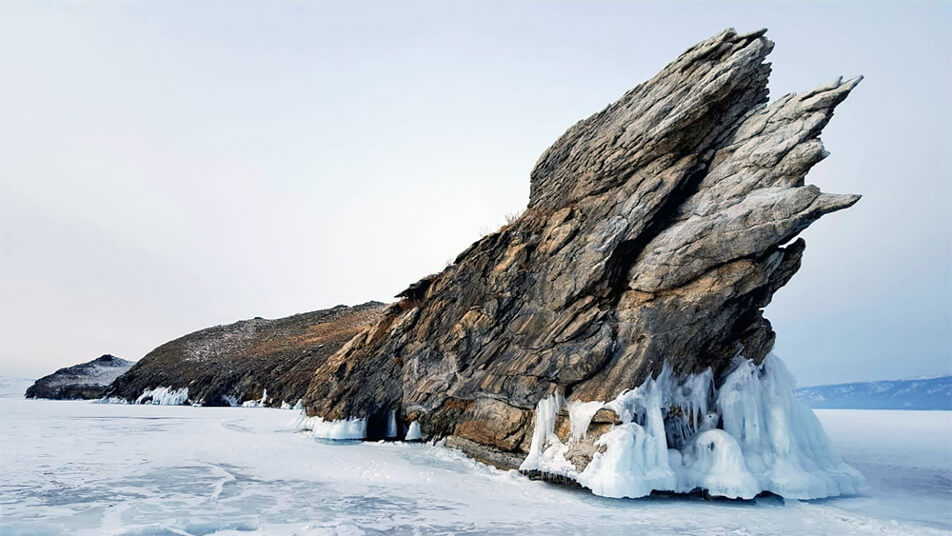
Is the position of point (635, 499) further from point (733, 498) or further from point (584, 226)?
point (584, 226)

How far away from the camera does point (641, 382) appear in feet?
57.0

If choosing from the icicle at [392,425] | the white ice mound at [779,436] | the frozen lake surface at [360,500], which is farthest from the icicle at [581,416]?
the icicle at [392,425]

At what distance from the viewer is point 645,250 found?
1862 centimetres

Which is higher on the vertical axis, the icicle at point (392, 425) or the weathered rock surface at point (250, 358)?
the weathered rock surface at point (250, 358)

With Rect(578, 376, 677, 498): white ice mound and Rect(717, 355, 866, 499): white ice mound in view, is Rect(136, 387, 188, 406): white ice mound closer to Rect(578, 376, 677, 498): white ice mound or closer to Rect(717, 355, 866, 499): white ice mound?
Rect(578, 376, 677, 498): white ice mound

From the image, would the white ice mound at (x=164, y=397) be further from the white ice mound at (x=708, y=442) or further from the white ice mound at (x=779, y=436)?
the white ice mound at (x=779, y=436)

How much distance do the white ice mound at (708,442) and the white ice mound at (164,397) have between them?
69826mm

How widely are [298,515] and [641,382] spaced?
10.9 m

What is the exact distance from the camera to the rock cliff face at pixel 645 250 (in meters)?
16.5

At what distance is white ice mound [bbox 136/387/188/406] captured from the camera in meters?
73.3

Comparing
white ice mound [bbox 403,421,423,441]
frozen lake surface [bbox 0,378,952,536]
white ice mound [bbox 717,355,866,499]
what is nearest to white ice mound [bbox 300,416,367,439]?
white ice mound [bbox 403,421,423,441]

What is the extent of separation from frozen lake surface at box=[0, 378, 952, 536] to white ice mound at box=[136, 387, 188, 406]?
180ft

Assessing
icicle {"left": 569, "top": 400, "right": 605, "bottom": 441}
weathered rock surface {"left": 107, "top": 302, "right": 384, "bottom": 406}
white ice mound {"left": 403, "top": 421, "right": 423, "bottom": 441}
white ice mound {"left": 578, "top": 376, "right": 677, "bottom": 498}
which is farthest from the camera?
weathered rock surface {"left": 107, "top": 302, "right": 384, "bottom": 406}

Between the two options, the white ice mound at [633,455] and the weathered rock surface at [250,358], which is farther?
the weathered rock surface at [250,358]
